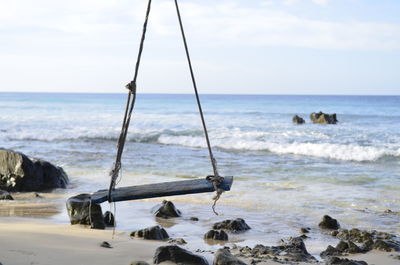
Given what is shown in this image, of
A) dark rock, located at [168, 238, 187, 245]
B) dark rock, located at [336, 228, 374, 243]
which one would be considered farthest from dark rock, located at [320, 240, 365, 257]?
dark rock, located at [168, 238, 187, 245]

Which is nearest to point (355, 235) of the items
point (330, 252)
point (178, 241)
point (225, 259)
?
point (330, 252)

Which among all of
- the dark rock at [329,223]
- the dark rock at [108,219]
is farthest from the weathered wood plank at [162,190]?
the dark rock at [329,223]

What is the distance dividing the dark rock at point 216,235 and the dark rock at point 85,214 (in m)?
Result: 1.32

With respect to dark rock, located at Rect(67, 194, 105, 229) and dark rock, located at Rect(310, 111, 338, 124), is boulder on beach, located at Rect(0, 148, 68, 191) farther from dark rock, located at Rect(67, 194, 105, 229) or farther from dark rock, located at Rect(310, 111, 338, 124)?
dark rock, located at Rect(310, 111, 338, 124)

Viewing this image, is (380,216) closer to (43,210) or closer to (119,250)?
(119,250)

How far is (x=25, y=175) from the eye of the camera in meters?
A: 9.70

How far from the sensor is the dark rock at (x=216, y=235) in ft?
19.6

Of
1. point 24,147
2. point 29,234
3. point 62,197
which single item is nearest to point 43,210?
point 62,197

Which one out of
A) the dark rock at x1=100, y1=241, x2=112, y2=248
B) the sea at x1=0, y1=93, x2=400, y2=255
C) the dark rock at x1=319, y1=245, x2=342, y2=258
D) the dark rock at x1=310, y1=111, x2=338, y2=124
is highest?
the dark rock at x1=310, y1=111, x2=338, y2=124

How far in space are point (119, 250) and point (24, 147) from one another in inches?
538

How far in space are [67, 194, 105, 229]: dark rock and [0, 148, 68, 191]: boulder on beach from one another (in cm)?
324

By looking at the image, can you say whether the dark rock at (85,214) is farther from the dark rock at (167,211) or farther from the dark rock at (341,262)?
the dark rock at (341,262)

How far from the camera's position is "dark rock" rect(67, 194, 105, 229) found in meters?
6.52

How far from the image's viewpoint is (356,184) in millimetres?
10492
